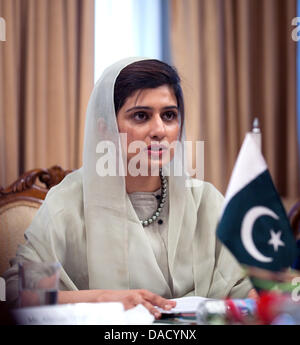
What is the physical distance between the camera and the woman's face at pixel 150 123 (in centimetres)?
92

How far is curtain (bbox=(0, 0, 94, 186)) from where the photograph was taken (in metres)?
1.58

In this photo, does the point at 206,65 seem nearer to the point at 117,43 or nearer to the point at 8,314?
the point at 117,43

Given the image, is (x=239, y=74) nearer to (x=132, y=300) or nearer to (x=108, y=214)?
(x=108, y=214)

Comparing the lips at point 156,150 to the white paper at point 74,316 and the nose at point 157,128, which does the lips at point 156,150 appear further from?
the white paper at point 74,316

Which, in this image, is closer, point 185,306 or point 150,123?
point 185,306

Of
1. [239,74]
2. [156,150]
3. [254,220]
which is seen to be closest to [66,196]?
[156,150]

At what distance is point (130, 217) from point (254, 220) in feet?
1.30

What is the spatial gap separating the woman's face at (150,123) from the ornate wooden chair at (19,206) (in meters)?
0.56

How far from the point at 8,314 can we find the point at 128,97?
49cm

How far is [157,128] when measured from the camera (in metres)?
0.92

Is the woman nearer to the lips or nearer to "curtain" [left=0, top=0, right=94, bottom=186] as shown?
the lips
